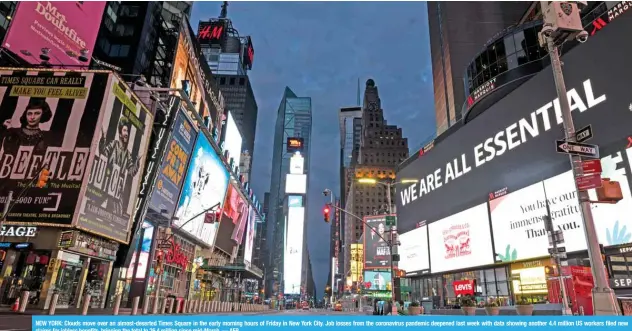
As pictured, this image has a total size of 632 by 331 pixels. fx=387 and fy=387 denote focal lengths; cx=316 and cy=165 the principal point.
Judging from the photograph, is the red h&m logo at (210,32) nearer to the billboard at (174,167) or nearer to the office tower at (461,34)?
the office tower at (461,34)

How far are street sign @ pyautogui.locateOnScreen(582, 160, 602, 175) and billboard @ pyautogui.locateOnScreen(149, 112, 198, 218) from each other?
3179 cm

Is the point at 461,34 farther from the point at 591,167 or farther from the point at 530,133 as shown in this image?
the point at 591,167

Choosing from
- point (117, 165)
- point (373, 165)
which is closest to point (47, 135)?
point (117, 165)

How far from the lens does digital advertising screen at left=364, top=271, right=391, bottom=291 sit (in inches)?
3551

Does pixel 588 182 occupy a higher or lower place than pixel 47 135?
lower

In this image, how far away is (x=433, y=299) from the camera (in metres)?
40.2

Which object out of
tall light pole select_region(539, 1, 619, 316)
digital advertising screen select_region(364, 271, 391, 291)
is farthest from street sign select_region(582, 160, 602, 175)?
digital advertising screen select_region(364, 271, 391, 291)

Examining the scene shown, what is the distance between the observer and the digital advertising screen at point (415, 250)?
45375 millimetres

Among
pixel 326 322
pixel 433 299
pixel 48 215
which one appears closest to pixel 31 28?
pixel 48 215

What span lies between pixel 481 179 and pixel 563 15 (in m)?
27.6

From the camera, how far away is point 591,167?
9.91 meters

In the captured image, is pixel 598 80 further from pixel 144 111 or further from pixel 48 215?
pixel 48 215

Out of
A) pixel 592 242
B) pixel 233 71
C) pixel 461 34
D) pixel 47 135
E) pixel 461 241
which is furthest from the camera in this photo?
pixel 233 71

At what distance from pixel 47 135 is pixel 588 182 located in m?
32.1
